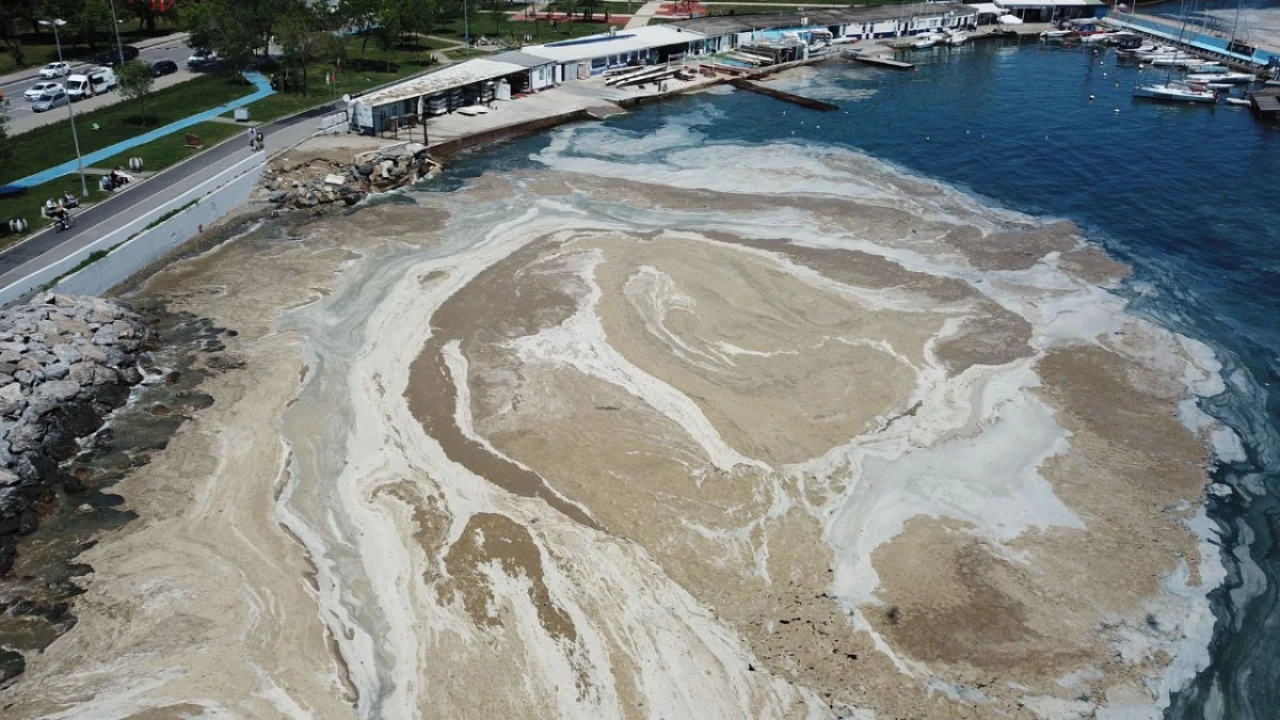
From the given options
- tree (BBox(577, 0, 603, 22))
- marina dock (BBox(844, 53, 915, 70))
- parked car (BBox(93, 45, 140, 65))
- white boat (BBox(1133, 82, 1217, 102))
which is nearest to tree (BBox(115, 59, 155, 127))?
parked car (BBox(93, 45, 140, 65))

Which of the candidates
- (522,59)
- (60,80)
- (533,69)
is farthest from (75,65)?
(533,69)

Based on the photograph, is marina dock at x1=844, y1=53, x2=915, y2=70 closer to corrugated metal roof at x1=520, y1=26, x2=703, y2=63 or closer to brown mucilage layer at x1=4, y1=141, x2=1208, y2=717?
corrugated metal roof at x1=520, y1=26, x2=703, y2=63

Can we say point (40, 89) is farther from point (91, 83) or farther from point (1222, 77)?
point (1222, 77)

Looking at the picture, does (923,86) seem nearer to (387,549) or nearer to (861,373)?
(861,373)

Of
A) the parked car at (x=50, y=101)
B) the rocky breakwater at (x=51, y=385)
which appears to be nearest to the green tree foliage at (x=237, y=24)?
the parked car at (x=50, y=101)

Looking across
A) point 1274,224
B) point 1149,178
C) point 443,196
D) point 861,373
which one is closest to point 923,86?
point 1149,178
